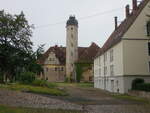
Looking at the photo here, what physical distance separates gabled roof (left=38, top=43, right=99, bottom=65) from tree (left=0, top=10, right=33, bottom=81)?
106 feet

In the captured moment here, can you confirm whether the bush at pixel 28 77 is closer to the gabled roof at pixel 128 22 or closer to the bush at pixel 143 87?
the gabled roof at pixel 128 22

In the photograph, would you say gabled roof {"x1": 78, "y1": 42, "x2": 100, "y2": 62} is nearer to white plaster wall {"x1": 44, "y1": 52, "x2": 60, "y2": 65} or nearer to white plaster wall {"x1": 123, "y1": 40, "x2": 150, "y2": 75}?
white plaster wall {"x1": 44, "y1": 52, "x2": 60, "y2": 65}

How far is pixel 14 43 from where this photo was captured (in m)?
39.4

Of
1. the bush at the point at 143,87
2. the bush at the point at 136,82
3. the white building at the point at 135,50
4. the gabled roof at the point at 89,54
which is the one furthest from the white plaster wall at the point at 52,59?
the bush at the point at 143,87

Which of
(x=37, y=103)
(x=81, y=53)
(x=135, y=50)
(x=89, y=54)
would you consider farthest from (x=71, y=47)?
(x=37, y=103)

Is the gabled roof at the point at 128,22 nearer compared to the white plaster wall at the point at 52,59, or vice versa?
the gabled roof at the point at 128,22

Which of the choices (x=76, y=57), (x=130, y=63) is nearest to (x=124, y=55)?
(x=130, y=63)

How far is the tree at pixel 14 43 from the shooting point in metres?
37.5

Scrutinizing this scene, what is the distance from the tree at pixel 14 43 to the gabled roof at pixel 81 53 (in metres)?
32.5

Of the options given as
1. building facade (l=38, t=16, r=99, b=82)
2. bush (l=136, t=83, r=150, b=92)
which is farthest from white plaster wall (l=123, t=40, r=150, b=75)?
building facade (l=38, t=16, r=99, b=82)

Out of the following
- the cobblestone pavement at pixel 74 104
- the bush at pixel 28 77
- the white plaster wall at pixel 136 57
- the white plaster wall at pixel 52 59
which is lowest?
the cobblestone pavement at pixel 74 104

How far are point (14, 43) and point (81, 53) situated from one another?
41.3 m

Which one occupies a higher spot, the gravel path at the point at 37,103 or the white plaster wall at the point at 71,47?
the white plaster wall at the point at 71,47

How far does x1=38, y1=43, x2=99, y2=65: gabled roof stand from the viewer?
73775mm
